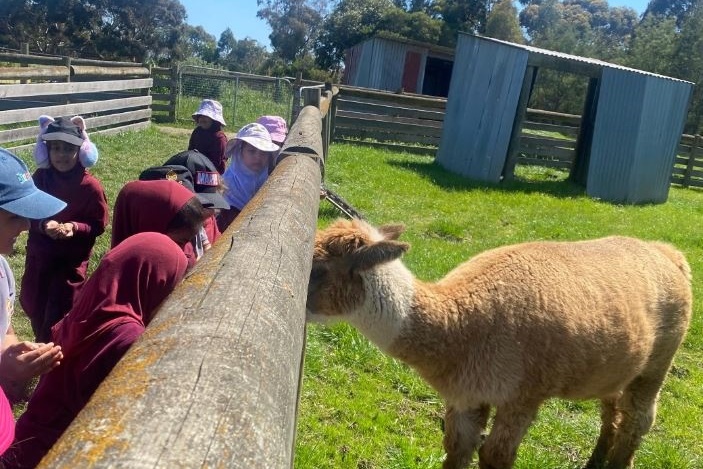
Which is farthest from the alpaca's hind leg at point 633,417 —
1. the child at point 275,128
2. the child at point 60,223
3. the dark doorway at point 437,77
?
the dark doorway at point 437,77

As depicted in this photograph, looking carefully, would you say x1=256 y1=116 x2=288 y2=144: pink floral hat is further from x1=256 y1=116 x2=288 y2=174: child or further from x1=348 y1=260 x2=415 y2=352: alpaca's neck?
x1=348 y1=260 x2=415 y2=352: alpaca's neck

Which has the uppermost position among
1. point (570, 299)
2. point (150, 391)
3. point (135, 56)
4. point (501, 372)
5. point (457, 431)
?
point (135, 56)

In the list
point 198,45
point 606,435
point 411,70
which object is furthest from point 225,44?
point 606,435

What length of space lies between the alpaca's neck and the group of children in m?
0.95

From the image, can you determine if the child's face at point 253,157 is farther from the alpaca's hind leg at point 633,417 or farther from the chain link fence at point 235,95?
the chain link fence at point 235,95

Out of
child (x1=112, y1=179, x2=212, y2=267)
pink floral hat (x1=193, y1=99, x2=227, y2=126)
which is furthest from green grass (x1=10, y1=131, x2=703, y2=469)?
pink floral hat (x1=193, y1=99, x2=227, y2=126)

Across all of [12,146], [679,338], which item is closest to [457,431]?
[679,338]

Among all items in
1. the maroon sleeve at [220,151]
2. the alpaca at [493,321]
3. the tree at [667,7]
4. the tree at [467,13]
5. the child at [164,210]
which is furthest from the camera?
the tree at [667,7]

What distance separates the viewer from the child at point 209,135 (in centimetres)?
730

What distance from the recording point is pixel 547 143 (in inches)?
704

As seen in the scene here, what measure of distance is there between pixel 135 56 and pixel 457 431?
4914cm

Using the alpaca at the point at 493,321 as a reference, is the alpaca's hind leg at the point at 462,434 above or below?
below

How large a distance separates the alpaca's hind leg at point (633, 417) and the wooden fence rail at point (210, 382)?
350 cm

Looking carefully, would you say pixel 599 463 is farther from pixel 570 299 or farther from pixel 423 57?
pixel 423 57
